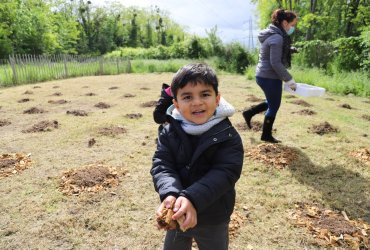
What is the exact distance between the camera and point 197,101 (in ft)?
5.74

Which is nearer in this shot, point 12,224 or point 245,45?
point 12,224

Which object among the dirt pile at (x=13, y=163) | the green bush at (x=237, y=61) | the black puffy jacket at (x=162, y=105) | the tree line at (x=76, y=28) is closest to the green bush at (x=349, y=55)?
the green bush at (x=237, y=61)

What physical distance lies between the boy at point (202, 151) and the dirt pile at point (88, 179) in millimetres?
2402

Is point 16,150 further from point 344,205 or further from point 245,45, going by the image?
point 245,45

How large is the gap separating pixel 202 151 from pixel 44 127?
20.0ft

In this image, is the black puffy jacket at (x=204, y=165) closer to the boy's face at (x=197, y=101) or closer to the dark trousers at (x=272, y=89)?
the boy's face at (x=197, y=101)

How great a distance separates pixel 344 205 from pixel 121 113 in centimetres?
616

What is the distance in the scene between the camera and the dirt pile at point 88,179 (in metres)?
4.00

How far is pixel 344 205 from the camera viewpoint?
3617 millimetres

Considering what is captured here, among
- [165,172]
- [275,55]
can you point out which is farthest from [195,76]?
[275,55]

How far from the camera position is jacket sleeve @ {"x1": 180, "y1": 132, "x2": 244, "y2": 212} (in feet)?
5.15

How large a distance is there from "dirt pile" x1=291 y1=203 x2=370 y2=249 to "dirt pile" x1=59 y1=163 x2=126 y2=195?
2.32m

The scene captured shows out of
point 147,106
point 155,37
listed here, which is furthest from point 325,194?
point 155,37

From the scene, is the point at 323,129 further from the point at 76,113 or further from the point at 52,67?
the point at 52,67
